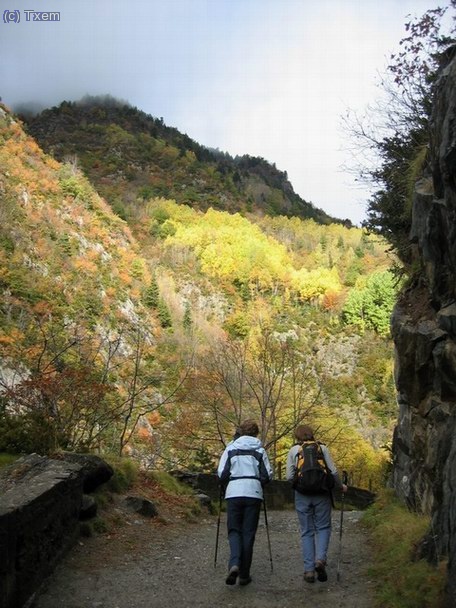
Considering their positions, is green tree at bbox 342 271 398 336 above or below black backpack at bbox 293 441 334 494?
above

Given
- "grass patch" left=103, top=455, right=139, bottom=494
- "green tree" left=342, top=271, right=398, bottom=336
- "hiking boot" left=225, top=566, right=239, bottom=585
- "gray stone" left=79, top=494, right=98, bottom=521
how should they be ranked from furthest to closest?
"green tree" left=342, top=271, right=398, bottom=336 → "grass patch" left=103, top=455, right=139, bottom=494 → "gray stone" left=79, top=494, right=98, bottom=521 → "hiking boot" left=225, top=566, right=239, bottom=585

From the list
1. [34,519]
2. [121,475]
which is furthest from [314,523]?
[121,475]

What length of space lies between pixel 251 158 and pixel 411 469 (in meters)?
181

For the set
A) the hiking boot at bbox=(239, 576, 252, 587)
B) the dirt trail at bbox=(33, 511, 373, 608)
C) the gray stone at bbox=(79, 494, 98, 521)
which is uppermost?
the gray stone at bbox=(79, 494, 98, 521)

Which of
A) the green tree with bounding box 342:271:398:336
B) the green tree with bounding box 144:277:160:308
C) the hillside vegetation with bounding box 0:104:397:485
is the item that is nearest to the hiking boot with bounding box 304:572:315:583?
the hillside vegetation with bounding box 0:104:397:485

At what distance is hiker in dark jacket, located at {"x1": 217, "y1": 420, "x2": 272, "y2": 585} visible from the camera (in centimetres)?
527

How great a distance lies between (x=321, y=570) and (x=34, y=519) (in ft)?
9.51

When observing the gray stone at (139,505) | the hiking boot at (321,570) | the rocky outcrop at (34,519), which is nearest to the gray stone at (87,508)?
the rocky outcrop at (34,519)

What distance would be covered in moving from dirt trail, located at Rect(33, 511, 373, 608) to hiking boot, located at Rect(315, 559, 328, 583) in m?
0.08

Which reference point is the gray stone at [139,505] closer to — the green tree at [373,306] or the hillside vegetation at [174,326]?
the hillside vegetation at [174,326]

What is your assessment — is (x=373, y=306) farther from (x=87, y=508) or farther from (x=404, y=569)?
(x=404, y=569)

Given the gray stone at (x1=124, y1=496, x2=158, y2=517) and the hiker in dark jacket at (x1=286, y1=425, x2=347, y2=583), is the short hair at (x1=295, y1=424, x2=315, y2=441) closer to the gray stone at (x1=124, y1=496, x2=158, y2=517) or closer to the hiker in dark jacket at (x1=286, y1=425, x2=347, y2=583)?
the hiker in dark jacket at (x1=286, y1=425, x2=347, y2=583)

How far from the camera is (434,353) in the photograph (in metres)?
7.80

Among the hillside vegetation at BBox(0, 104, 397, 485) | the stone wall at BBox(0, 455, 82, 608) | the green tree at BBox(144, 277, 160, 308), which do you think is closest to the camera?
the stone wall at BBox(0, 455, 82, 608)
